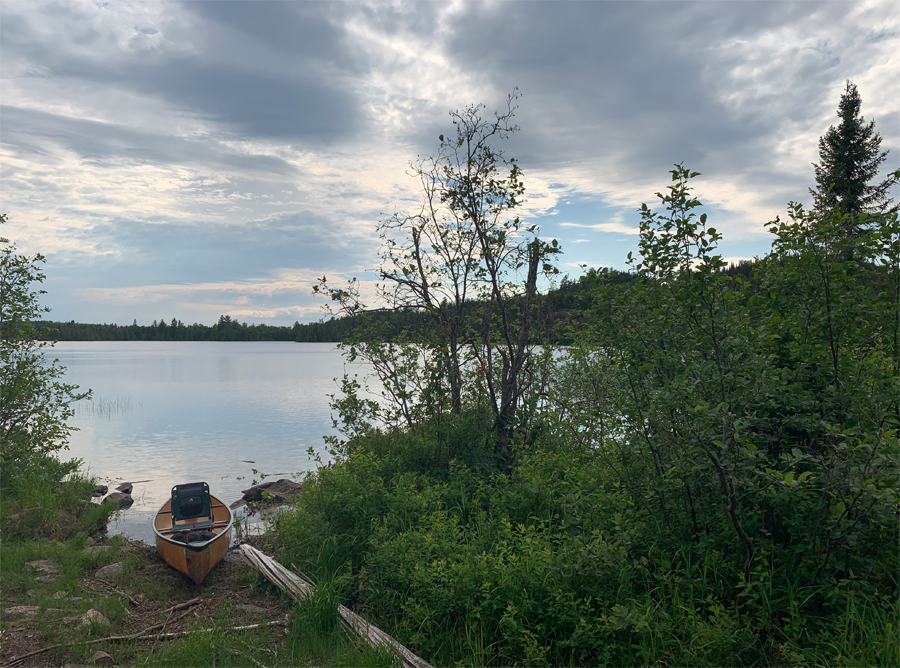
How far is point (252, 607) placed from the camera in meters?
7.15

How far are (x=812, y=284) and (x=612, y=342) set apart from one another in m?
1.70

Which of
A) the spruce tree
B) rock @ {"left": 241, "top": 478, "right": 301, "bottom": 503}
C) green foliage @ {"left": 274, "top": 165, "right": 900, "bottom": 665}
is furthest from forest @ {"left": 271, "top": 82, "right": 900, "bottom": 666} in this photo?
the spruce tree

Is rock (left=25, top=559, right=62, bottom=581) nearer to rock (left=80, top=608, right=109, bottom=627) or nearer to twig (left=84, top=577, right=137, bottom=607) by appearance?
twig (left=84, top=577, right=137, bottom=607)

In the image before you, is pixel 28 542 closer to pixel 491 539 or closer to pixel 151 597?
pixel 151 597

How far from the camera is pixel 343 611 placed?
5848mm

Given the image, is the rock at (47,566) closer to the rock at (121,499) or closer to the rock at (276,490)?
the rock at (121,499)

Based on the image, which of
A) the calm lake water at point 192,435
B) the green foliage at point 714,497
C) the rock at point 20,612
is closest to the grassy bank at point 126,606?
the rock at point 20,612

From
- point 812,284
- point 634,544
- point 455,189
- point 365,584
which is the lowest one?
point 365,584

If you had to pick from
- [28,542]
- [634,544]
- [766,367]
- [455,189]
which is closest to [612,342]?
[766,367]

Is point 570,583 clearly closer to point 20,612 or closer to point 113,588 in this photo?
point 20,612

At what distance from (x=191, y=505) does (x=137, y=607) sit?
3.51 metres

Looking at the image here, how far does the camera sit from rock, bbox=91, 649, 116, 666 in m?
5.57

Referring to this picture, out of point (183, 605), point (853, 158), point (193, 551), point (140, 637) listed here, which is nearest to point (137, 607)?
point (183, 605)

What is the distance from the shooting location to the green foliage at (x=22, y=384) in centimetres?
1119
